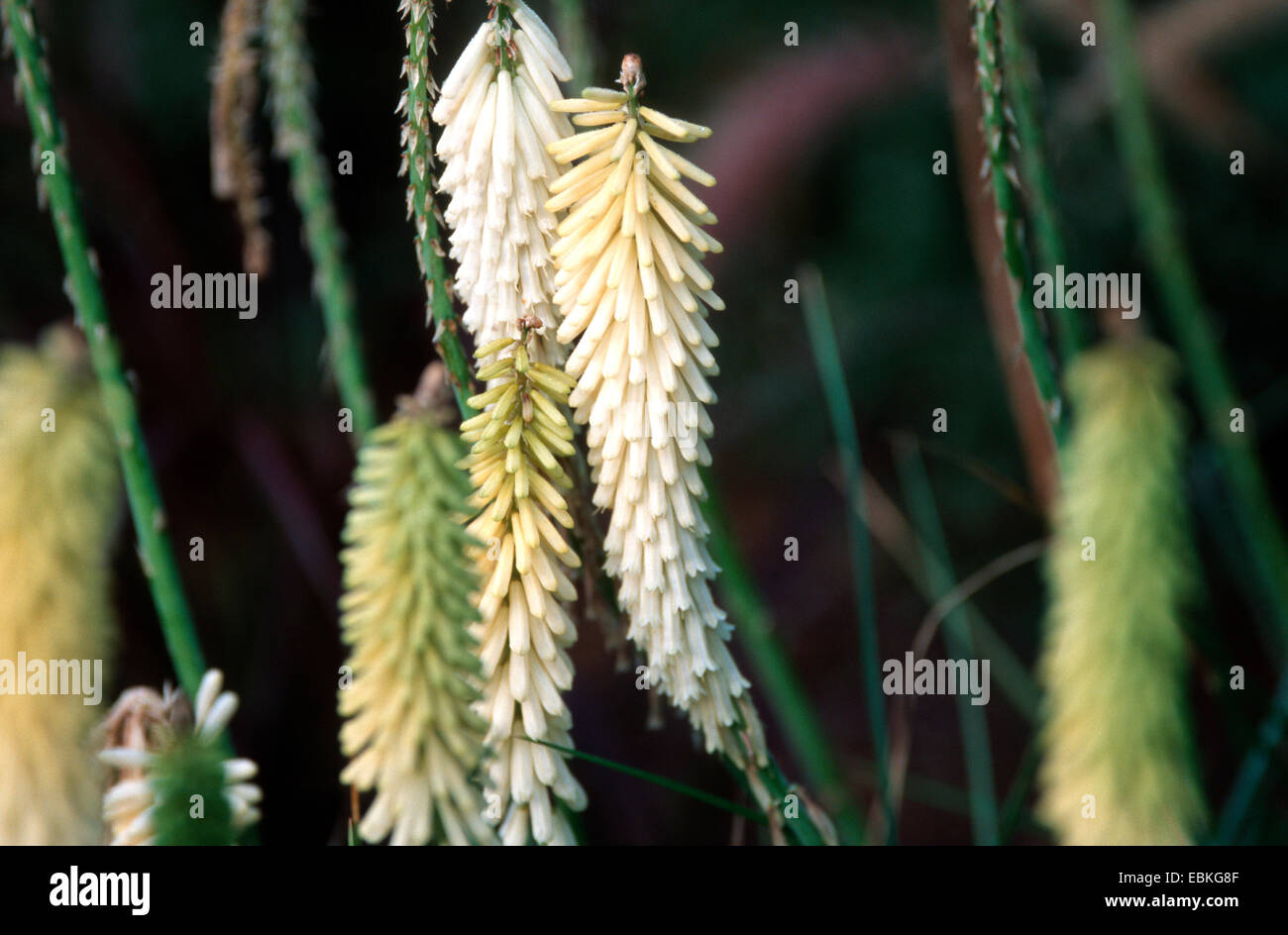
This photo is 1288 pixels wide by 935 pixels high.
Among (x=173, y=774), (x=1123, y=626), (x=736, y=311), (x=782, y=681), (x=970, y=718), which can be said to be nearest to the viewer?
(x=173, y=774)

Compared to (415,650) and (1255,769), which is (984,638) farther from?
(415,650)

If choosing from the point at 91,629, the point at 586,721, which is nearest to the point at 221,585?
the point at 586,721

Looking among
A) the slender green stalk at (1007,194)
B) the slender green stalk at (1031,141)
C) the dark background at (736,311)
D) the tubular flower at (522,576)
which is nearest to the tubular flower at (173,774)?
the tubular flower at (522,576)

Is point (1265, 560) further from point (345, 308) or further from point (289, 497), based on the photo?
point (289, 497)

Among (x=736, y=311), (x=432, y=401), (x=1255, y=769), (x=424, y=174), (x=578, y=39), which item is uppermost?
(x=736, y=311)

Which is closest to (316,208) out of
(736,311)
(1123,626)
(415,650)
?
(415,650)

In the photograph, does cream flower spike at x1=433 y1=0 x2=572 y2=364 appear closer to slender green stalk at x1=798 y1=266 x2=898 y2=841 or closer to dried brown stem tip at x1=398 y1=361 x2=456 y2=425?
dried brown stem tip at x1=398 y1=361 x2=456 y2=425
